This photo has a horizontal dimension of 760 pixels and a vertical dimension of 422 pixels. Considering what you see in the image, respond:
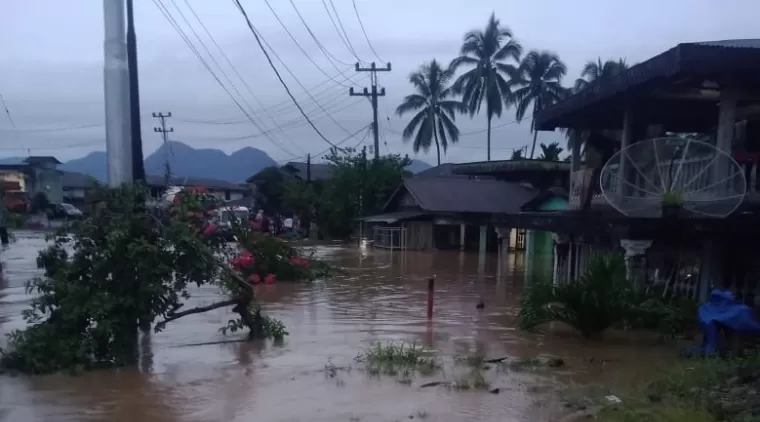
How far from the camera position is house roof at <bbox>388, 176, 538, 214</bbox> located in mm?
37500

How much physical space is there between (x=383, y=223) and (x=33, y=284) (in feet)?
99.0

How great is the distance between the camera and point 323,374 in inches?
410

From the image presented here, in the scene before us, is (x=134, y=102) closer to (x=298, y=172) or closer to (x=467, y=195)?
(x=467, y=195)

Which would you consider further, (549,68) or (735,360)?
(549,68)

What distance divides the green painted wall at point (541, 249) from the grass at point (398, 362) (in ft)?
50.1

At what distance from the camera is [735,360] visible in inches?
376

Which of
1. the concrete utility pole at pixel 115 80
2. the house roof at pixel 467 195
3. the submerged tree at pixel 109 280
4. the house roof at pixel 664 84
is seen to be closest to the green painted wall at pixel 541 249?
the house roof at pixel 467 195

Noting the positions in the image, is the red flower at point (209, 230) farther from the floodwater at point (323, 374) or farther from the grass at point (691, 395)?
the grass at point (691, 395)

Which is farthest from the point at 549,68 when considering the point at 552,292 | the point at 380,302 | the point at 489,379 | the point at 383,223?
the point at 489,379

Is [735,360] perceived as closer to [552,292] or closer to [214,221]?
[552,292]

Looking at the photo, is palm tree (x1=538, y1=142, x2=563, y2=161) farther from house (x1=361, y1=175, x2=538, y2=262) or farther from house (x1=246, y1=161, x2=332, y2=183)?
house (x1=246, y1=161, x2=332, y2=183)

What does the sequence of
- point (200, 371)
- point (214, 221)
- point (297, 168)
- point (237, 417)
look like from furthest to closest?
point (297, 168)
point (214, 221)
point (200, 371)
point (237, 417)

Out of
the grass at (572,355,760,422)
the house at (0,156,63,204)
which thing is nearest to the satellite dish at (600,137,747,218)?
the grass at (572,355,760,422)

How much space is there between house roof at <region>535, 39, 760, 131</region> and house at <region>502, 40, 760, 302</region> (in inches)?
0.6
